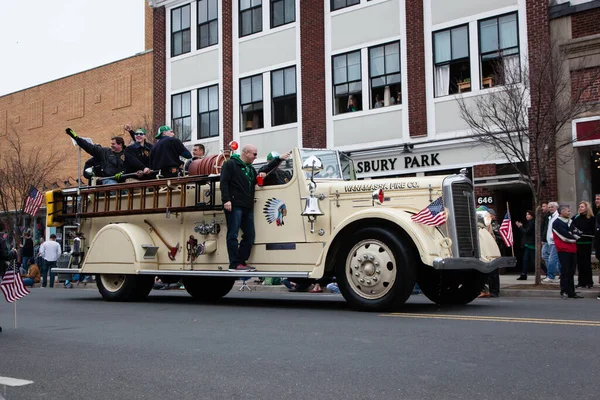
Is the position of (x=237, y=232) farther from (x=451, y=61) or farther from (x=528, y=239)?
(x=451, y=61)

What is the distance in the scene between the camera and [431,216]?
9180 millimetres

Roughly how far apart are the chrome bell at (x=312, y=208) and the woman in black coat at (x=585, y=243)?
6.75m

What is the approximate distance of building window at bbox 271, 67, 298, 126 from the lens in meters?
25.6

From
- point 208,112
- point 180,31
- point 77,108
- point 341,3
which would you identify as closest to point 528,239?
point 341,3

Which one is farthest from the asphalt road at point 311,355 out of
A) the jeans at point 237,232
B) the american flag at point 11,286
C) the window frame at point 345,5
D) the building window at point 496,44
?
the window frame at point 345,5

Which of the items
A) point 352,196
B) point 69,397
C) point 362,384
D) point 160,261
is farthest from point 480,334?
point 160,261

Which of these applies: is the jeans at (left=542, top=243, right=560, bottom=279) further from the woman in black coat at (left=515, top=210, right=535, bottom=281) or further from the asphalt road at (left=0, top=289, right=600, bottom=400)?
the asphalt road at (left=0, top=289, right=600, bottom=400)

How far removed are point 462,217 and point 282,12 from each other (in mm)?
18046

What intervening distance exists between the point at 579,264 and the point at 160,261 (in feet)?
27.1

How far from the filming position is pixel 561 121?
1617 cm

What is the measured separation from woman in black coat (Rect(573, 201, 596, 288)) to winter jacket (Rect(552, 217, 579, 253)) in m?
1.90

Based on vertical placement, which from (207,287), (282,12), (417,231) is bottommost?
(207,287)

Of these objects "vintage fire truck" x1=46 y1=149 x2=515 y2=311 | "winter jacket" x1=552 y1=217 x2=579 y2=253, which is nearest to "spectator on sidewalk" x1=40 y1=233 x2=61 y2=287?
"vintage fire truck" x1=46 y1=149 x2=515 y2=311

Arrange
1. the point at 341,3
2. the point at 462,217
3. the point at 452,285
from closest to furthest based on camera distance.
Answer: the point at 462,217
the point at 452,285
the point at 341,3
